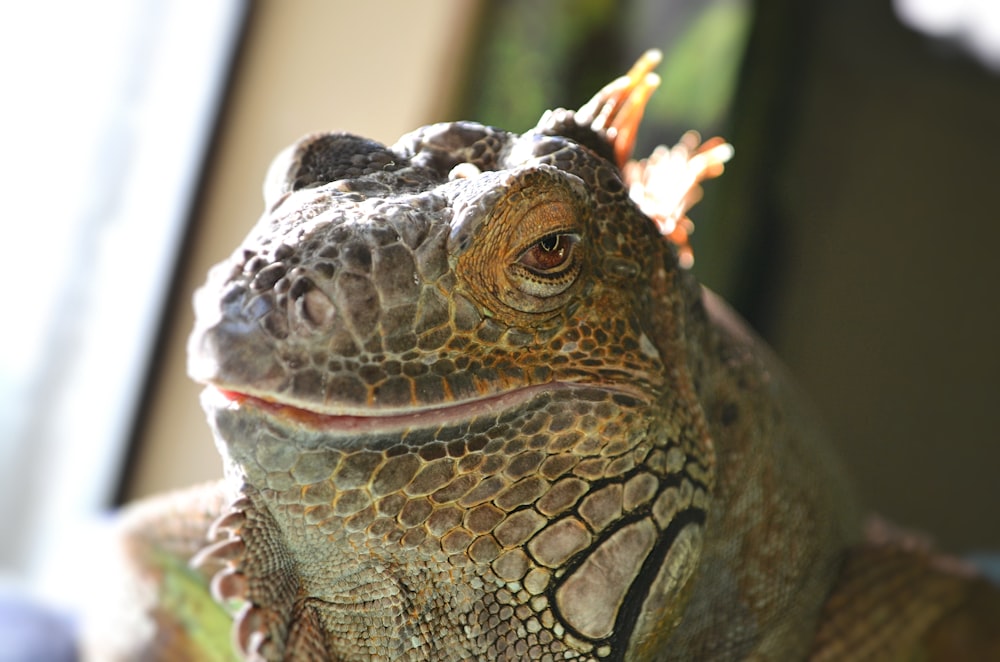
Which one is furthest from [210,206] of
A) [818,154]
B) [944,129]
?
[944,129]

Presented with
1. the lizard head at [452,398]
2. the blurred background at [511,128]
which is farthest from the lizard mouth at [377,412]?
the blurred background at [511,128]

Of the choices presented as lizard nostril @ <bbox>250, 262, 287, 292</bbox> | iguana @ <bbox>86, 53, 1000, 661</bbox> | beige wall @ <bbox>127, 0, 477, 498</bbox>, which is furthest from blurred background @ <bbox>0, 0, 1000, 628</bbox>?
lizard nostril @ <bbox>250, 262, 287, 292</bbox>

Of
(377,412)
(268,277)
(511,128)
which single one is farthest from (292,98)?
(377,412)

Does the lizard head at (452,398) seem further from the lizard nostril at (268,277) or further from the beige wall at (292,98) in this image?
the beige wall at (292,98)

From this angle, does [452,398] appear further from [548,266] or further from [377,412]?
[548,266]

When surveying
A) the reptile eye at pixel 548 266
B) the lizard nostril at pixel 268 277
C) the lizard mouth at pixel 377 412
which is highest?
the reptile eye at pixel 548 266

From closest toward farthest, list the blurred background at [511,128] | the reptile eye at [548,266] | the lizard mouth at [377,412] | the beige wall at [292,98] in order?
1. the lizard mouth at [377,412]
2. the reptile eye at [548,266]
3. the beige wall at [292,98]
4. the blurred background at [511,128]

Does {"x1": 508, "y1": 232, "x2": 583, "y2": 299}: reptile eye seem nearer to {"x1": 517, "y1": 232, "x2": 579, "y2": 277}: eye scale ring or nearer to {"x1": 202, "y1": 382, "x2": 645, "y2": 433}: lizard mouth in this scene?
{"x1": 517, "y1": 232, "x2": 579, "y2": 277}: eye scale ring

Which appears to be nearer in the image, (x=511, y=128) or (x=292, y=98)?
(x=511, y=128)
